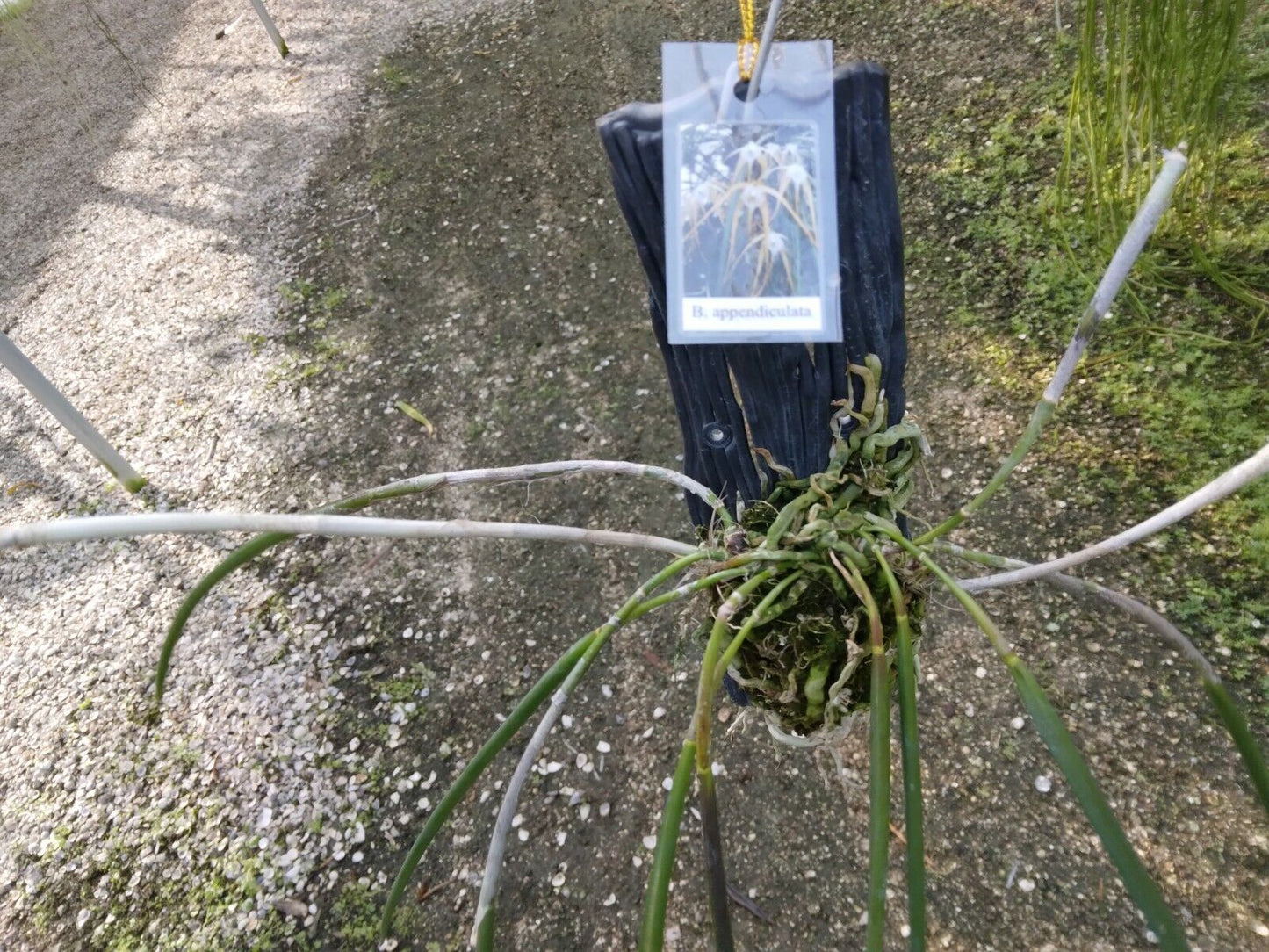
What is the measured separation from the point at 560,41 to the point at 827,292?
2408 millimetres

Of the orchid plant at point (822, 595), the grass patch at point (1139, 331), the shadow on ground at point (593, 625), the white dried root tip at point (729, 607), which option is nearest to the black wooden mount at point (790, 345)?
the orchid plant at point (822, 595)

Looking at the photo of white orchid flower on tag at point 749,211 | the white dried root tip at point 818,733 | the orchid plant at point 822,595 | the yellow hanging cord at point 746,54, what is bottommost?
the white dried root tip at point 818,733

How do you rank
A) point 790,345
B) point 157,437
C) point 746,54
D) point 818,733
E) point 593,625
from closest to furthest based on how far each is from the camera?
point 746,54 < point 790,345 < point 818,733 < point 593,625 < point 157,437

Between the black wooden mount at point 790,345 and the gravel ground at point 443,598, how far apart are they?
0.22m

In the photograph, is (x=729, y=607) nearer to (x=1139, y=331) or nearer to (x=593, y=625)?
(x=593, y=625)

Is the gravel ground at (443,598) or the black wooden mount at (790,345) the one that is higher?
the black wooden mount at (790,345)

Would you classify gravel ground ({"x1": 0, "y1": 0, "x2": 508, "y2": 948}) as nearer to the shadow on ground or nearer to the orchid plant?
the shadow on ground

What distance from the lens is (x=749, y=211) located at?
1.96 feet

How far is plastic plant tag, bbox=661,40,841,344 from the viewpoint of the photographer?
1.93 feet

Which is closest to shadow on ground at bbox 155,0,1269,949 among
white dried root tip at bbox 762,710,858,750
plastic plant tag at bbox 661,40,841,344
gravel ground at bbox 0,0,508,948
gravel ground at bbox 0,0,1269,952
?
gravel ground at bbox 0,0,1269,952

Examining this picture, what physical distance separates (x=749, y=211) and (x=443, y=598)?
1.11 metres

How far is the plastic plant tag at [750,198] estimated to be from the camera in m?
0.59

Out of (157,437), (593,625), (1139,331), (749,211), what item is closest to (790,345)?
(749,211)

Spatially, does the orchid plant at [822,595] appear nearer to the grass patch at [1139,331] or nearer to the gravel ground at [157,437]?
the gravel ground at [157,437]
